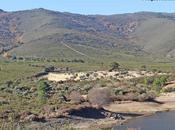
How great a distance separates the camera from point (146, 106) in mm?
95562

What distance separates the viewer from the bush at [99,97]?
93.1m

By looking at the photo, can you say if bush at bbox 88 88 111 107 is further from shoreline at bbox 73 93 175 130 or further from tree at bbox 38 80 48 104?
tree at bbox 38 80 48 104

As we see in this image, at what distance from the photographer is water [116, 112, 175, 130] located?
74000 millimetres

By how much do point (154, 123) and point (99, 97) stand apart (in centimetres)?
1854

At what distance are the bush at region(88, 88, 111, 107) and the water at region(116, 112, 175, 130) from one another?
10142mm

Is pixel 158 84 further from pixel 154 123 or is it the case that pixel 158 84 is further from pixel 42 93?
pixel 154 123

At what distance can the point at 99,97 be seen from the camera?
9506 centimetres

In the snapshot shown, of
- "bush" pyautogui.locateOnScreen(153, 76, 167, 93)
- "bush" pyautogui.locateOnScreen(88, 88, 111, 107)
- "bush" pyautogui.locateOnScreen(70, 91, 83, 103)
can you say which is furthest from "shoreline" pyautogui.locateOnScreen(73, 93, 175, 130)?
"bush" pyautogui.locateOnScreen(153, 76, 167, 93)

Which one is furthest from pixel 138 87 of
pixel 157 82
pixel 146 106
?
pixel 146 106

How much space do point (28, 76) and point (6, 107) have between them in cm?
5542

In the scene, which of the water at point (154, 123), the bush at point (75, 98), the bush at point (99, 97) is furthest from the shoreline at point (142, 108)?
the bush at point (75, 98)

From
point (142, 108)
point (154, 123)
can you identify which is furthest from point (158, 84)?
point (154, 123)

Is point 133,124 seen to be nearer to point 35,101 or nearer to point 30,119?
point 30,119

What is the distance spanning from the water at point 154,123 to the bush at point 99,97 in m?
10.1
